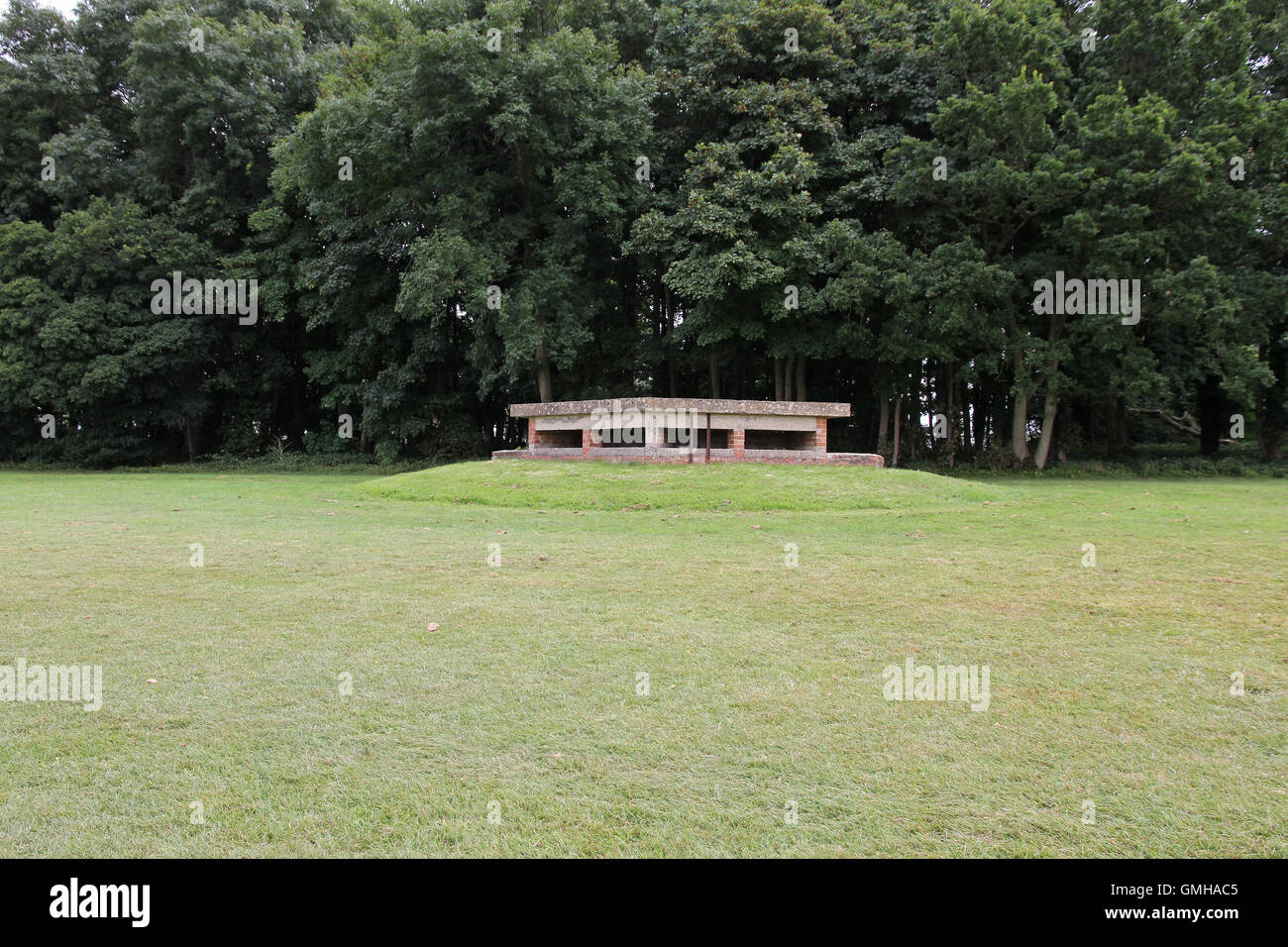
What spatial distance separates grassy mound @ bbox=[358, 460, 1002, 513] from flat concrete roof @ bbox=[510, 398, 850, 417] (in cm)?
142

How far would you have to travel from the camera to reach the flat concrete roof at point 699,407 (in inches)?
657

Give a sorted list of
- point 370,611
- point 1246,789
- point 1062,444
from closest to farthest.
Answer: point 1246,789, point 370,611, point 1062,444

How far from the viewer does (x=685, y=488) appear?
46.6 feet

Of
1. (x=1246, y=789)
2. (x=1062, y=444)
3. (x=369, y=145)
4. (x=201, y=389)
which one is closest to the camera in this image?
(x=1246, y=789)

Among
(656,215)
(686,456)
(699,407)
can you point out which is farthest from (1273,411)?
(686,456)

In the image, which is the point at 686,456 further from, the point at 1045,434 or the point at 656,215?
the point at 1045,434

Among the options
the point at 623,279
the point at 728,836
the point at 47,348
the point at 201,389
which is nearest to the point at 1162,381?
the point at 623,279

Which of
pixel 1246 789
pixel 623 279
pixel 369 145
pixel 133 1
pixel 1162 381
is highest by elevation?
pixel 133 1

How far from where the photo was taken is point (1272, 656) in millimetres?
4742

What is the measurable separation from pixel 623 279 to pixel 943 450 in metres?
12.1

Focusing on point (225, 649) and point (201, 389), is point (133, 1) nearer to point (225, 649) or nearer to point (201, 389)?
point (201, 389)

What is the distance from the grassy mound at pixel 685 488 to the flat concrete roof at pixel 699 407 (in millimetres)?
1422

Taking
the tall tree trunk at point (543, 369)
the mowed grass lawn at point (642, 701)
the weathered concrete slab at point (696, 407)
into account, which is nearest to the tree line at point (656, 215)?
the tall tree trunk at point (543, 369)

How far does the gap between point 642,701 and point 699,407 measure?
522 inches
